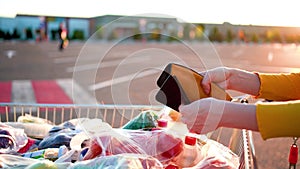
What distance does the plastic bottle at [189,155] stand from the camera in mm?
1768

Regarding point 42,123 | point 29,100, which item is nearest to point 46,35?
point 29,100

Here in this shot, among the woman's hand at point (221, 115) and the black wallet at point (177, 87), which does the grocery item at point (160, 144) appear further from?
the woman's hand at point (221, 115)

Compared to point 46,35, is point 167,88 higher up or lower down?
higher up

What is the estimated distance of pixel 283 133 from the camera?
1.25 meters

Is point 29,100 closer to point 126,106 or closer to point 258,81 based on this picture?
point 126,106

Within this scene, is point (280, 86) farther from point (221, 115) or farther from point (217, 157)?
point (221, 115)

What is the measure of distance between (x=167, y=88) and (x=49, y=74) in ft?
27.3

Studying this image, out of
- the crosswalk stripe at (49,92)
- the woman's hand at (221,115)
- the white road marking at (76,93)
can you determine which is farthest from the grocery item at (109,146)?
the crosswalk stripe at (49,92)

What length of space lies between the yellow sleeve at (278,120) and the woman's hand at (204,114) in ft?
0.43

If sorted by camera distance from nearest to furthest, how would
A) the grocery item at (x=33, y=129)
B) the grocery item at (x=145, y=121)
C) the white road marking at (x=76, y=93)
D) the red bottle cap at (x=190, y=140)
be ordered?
the red bottle cap at (x=190, y=140) → the grocery item at (x=145, y=121) → the grocery item at (x=33, y=129) → the white road marking at (x=76, y=93)

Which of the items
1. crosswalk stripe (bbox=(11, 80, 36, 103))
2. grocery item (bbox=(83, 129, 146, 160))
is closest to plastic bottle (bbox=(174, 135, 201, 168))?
grocery item (bbox=(83, 129, 146, 160))

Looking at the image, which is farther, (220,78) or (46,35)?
(46,35)

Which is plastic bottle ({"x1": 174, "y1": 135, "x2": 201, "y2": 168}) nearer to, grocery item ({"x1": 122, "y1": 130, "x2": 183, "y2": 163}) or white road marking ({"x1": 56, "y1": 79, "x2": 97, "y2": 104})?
grocery item ({"x1": 122, "y1": 130, "x2": 183, "y2": 163})

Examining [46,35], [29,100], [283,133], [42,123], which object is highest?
[283,133]
